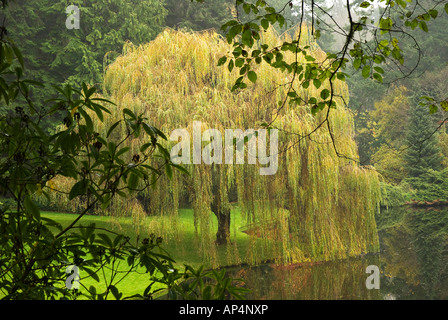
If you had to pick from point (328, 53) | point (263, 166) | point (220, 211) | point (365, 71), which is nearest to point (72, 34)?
point (220, 211)

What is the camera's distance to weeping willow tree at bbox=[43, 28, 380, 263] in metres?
6.37

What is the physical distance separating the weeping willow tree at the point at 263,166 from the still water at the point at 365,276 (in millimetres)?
272

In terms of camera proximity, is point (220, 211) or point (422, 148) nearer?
point (220, 211)

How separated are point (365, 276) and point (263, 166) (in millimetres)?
2331

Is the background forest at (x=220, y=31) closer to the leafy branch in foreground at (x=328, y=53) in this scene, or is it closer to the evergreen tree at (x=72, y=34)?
the evergreen tree at (x=72, y=34)

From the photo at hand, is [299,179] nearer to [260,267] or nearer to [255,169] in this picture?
[255,169]

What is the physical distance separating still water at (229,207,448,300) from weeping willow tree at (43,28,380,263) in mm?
272

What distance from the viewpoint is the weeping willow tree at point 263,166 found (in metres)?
6.37

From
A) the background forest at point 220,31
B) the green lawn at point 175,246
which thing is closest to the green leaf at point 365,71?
the green lawn at point 175,246

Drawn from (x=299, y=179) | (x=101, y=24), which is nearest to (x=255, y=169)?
(x=299, y=179)

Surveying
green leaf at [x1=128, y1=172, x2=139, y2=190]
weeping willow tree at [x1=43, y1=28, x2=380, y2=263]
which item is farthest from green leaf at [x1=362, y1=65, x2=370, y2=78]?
weeping willow tree at [x1=43, y1=28, x2=380, y2=263]

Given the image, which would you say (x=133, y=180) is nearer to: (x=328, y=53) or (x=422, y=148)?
(x=328, y=53)

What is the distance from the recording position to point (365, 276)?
6816 millimetres
